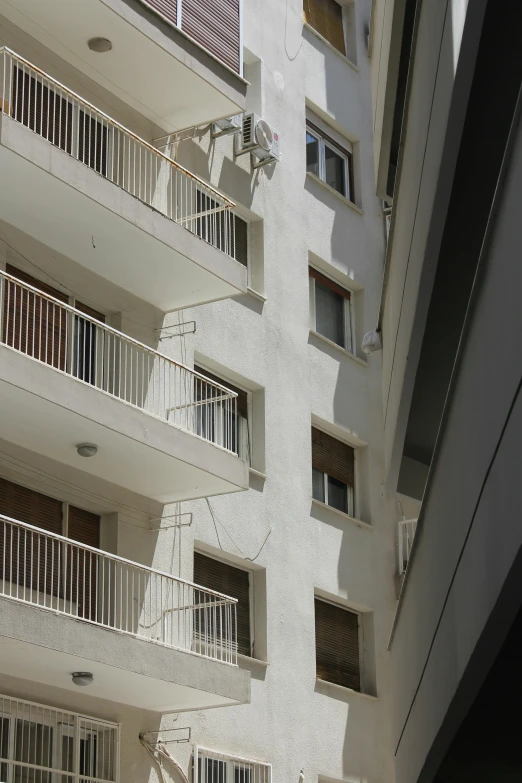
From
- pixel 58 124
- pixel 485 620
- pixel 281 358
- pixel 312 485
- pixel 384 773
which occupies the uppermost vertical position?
pixel 58 124

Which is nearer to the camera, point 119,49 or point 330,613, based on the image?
point 119,49

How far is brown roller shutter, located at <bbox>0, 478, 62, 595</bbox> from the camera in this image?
1702cm

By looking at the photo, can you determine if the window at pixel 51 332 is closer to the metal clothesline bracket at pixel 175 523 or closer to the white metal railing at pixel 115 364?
the white metal railing at pixel 115 364

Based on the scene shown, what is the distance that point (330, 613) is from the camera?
22766mm

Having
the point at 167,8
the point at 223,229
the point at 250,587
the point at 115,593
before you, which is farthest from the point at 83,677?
the point at 167,8

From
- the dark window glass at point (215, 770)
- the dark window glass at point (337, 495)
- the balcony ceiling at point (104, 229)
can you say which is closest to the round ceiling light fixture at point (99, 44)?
the balcony ceiling at point (104, 229)

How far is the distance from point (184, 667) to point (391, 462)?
6.17 meters

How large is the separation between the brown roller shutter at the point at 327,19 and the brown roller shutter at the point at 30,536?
1376cm

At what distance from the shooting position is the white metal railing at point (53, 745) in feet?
52.9

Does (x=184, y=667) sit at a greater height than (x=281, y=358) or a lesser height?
lesser

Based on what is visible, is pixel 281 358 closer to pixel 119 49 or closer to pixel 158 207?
pixel 158 207

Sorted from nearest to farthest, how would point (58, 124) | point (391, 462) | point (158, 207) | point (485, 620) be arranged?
point (485, 620), point (391, 462), point (58, 124), point (158, 207)

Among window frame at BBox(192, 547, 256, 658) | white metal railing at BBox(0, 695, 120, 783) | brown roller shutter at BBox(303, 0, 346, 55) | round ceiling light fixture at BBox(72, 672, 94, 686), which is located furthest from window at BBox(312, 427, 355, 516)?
brown roller shutter at BBox(303, 0, 346, 55)

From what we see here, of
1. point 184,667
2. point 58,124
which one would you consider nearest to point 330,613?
point 184,667
